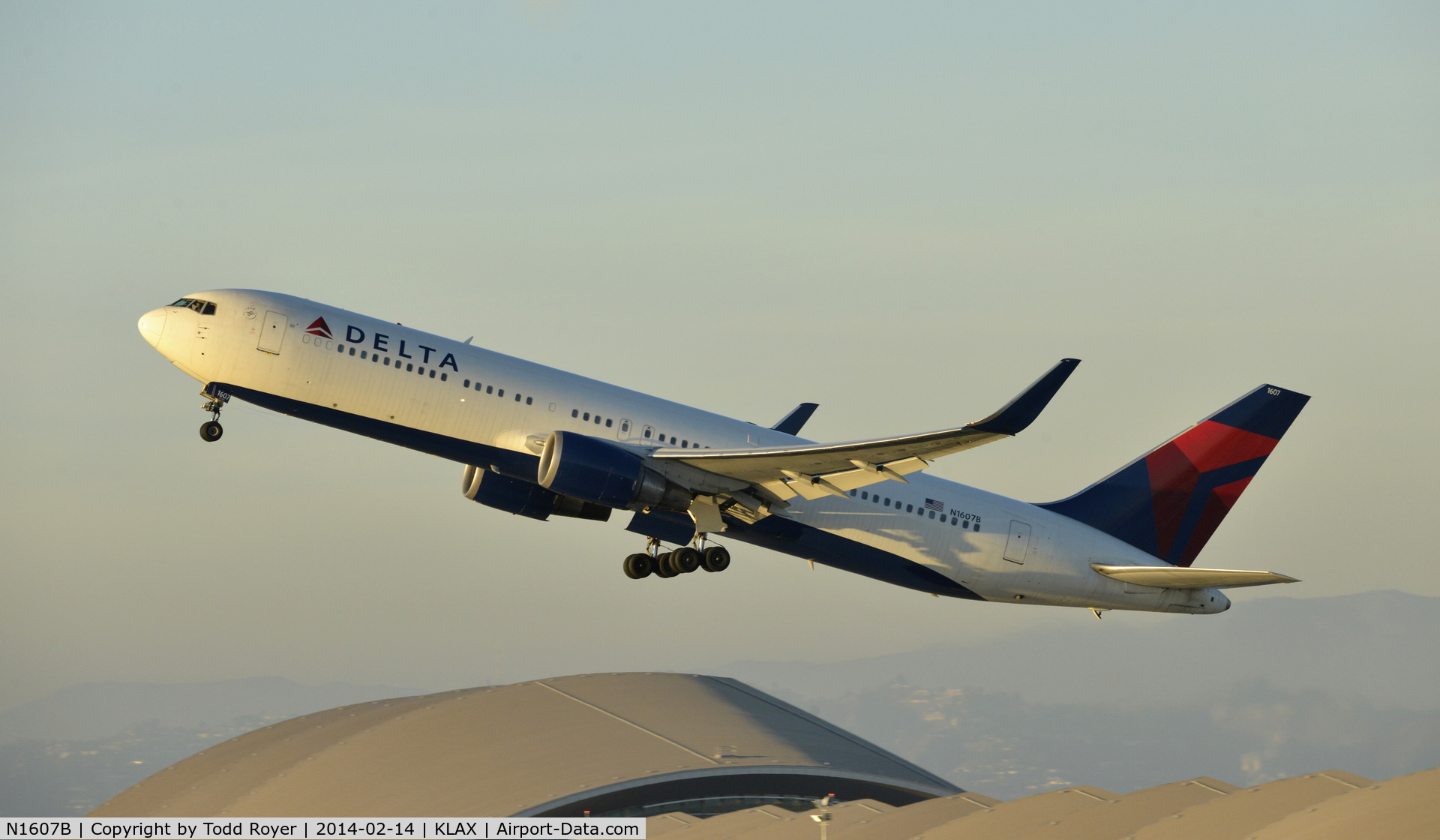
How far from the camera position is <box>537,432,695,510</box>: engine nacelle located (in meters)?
37.9

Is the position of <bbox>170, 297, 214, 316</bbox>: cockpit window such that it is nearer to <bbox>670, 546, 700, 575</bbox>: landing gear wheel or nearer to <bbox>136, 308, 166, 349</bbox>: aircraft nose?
<bbox>136, 308, 166, 349</bbox>: aircraft nose

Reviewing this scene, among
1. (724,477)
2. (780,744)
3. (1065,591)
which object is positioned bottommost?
(780,744)

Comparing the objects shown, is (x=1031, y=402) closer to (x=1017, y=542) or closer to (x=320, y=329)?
(x=1017, y=542)

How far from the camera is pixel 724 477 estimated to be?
132 ft

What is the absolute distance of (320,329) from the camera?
38656 millimetres

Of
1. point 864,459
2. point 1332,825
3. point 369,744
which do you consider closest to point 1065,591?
point 864,459

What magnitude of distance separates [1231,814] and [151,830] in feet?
172

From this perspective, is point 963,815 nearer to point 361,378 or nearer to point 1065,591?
point 1065,591

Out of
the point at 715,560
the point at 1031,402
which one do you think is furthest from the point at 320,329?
the point at 1031,402

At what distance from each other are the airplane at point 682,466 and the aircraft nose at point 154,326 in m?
0.05

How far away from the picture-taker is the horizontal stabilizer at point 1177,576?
41594 millimetres

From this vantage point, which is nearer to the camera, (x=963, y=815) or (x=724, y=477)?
(x=724, y=477)

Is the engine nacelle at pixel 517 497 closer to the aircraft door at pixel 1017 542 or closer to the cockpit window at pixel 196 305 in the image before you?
the cockpit window at pixel 196 305
